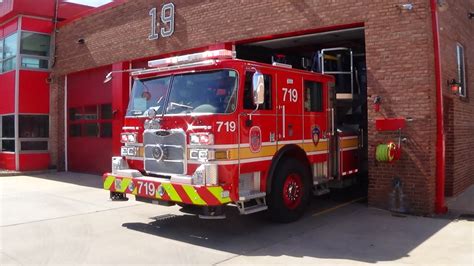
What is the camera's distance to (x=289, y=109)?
7.45m

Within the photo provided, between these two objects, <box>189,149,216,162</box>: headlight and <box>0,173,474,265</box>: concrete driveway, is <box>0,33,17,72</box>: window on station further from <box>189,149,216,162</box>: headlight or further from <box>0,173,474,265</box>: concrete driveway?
<box>189,149,216,162</box>: headlight

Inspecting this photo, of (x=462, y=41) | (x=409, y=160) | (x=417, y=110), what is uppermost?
(x=462, y=41)

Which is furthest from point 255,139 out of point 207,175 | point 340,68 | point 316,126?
point 340,68

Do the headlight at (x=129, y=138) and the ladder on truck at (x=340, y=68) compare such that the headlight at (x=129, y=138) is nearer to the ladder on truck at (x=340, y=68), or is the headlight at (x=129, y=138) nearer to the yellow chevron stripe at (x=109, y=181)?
the yellow chevron stripe at (x=109, y=181)

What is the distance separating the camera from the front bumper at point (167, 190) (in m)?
6.05

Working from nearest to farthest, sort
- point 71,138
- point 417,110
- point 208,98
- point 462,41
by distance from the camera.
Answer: point 208,98 → point 417,110 → point 462,41 → point 71,138

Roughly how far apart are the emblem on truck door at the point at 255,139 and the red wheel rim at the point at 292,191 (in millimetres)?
864

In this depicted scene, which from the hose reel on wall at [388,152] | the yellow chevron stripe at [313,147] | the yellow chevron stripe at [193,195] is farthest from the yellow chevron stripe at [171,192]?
the hose reel on wall at [388,152]

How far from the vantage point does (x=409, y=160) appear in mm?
8094

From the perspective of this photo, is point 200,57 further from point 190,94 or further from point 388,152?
point 388,152

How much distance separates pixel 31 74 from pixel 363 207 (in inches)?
532

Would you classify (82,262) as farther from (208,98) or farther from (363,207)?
(363,207)

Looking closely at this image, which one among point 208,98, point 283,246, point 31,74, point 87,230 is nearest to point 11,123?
point 31,74

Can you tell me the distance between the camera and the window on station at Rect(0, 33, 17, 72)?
17.0 meters
